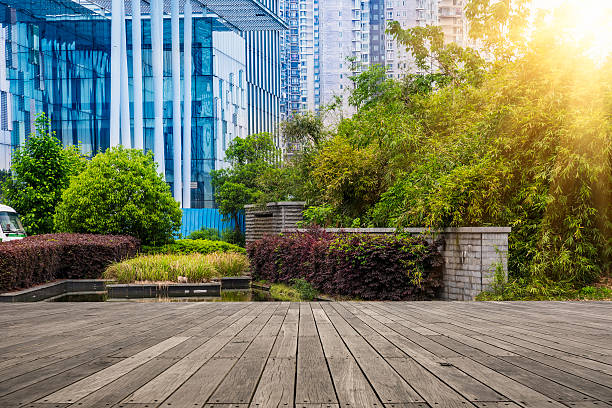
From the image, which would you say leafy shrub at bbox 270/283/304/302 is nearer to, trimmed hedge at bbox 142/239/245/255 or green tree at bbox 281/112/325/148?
trimmed hedge at bbox 142/239/245/255

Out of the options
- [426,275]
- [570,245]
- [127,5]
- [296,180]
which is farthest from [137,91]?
[570,245]

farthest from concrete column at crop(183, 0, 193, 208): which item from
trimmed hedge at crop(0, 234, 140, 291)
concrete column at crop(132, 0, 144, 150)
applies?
trimmed hedge at crop(0, 234, 140, 291)

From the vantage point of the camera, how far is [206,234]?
99.9 ft

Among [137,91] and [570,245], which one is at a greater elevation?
[137,91]

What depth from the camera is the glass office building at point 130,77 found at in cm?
3484

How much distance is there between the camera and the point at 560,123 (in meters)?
9.55

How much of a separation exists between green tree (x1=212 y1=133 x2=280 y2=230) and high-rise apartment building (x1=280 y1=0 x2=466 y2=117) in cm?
4272

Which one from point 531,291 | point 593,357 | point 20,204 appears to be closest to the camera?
point 593,357

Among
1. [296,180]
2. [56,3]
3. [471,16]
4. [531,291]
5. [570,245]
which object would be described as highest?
[56,3]

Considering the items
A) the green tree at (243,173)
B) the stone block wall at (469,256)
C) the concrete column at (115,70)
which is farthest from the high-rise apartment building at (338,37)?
the stone block wall at (469,256)

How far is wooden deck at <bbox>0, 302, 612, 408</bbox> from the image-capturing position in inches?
104

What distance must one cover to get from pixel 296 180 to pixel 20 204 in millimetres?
10296

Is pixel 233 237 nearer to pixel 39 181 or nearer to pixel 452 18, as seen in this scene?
pixel 39 181

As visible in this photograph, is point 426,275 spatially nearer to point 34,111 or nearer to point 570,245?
point 570,245
